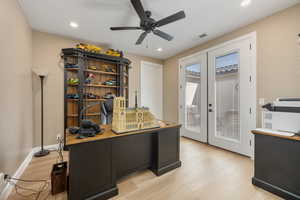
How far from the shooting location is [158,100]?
4773 millimetres

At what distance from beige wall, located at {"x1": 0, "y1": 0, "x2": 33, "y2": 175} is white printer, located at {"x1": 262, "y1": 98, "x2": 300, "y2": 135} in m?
3.49

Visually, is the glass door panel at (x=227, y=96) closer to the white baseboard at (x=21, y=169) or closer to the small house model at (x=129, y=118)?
the small house model at (x=129, y=118)

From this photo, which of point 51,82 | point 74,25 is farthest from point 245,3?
point 51,82

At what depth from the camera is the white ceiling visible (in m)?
2.00

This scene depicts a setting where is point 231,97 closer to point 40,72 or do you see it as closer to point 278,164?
point 278,164

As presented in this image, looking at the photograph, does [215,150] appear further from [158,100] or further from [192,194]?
[158,100]

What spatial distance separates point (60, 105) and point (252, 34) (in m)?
4.57

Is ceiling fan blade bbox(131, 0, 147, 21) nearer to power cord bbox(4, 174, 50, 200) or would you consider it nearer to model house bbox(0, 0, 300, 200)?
model house bbox(0, 0, 300, 200)

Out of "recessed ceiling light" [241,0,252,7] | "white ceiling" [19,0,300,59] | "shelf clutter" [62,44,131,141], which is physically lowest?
"shelf clutter" [62,44,131,141]

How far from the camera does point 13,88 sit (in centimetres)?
182

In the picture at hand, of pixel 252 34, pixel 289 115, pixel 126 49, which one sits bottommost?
pixel 289 115

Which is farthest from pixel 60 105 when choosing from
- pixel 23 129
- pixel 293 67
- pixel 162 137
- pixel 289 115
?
pixel 293 67

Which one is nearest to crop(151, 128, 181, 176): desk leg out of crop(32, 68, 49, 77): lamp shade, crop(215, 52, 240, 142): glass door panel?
crop(215, 52, 240, 142): glass door panel

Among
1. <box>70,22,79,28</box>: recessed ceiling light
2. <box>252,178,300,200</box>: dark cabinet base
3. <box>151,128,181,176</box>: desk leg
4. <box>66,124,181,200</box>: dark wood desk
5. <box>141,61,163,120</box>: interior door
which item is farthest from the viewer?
<box>141,61,163,120</box>: interior door
